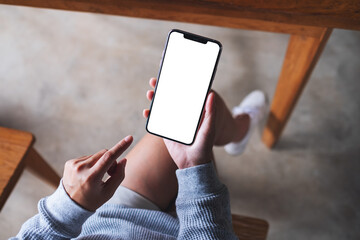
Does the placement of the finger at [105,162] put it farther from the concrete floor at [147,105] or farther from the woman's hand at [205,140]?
the concrete floor at [147,105]

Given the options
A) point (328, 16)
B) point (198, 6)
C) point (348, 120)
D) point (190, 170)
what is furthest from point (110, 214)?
point (348, 120)

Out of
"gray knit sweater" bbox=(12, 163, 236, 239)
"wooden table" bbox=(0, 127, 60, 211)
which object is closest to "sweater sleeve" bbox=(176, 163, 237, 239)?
"gray knit sweater" bbox=(12, 163, 236, 239)

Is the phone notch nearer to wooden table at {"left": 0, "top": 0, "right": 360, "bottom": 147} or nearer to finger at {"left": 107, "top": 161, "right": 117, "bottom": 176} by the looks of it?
wooden table at {"left": 0, "top": 0, "right": 360, "bottom": 147}

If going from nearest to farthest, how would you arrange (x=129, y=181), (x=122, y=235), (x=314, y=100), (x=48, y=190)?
(x=122, y=235) → (x=129, y=181) → (x=48, y=190) → (x=314, y=100)

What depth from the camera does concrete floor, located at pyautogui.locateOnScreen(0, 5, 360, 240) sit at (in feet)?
3.68

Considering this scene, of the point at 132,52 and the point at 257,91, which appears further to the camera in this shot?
the point at 132,52

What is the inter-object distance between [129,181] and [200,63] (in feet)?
0.98

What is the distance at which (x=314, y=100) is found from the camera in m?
1.24

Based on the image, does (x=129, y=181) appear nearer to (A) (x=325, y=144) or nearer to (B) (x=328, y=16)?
(B) (x=328, y=16)

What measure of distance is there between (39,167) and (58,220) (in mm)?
408

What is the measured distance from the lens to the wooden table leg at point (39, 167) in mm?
833

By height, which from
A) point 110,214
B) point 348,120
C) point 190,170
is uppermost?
point 348,120

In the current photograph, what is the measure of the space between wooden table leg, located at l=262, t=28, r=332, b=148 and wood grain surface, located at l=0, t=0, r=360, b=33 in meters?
0.06

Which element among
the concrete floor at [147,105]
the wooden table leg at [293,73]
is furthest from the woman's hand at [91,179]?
the concrete floor at [147,105]
